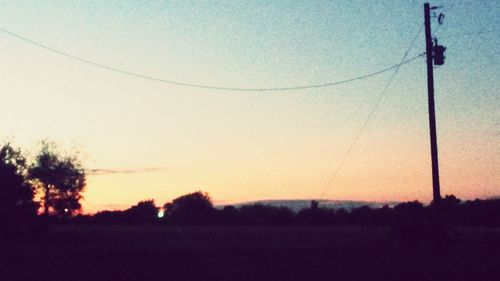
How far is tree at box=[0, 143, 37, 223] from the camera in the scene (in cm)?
5441

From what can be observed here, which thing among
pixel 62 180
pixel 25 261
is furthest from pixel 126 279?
pixel 62 180

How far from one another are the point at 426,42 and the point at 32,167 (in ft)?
223

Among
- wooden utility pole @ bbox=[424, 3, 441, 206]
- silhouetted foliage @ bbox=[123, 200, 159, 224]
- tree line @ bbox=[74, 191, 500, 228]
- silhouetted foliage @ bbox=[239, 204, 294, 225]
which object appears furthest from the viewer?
silhouetted foliage @ bbox=[123, 200, 159, 224]

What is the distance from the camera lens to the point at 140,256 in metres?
32.0

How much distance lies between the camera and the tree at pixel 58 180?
85.0 metres

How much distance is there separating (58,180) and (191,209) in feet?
180

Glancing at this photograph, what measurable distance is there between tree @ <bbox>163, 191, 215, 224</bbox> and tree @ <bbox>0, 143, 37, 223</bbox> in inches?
2142

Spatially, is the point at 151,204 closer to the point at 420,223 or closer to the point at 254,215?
the point at 254,215

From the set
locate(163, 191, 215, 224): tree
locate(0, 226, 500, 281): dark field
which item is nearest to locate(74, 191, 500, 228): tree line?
locate(163, 191, 215, 224): tree

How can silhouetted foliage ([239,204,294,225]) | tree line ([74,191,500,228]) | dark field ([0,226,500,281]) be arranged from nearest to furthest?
dark field ([0,226,500,281]) < tree line ([74,191,500,228]) < silhouetted foliage ([239,204,294,225])

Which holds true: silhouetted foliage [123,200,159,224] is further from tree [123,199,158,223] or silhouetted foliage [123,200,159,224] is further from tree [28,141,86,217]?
tree [28,141,86,217]

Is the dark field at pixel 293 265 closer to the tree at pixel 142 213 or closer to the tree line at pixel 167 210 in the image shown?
the tree line at pixel 167 210

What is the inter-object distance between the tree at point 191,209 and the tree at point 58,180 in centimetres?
2594

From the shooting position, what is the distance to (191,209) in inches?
5468
